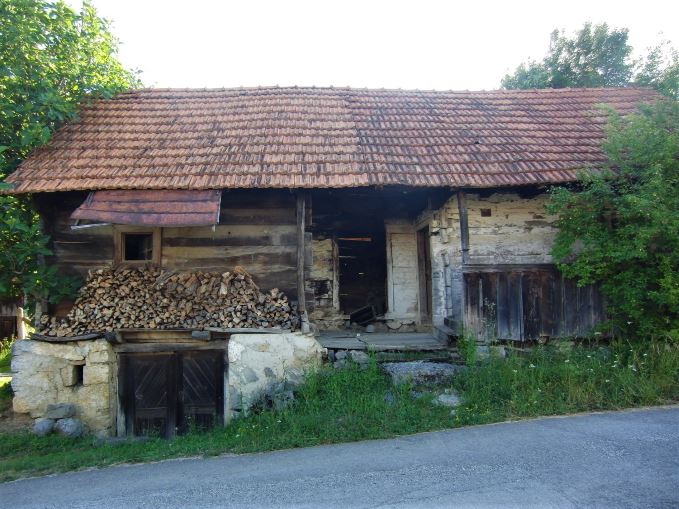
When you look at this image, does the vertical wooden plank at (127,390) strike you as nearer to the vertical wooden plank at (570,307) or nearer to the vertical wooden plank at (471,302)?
the vertical wooden plank at (471,302)

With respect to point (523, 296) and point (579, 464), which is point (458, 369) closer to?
point (523, 296)

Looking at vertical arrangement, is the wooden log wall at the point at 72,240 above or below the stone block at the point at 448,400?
above

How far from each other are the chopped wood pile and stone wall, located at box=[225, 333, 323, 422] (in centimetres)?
26

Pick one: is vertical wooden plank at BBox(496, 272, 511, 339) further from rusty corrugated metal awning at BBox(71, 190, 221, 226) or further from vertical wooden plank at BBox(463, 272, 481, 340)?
rusty corrugated metal awning at BBox(71, 190, 221, 226)

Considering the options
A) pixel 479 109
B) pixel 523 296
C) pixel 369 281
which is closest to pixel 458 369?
pixel 523 296

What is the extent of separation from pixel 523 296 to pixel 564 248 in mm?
981

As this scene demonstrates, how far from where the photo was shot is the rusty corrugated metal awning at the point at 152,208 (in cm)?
659

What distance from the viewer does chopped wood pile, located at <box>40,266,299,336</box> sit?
7156 millimetres

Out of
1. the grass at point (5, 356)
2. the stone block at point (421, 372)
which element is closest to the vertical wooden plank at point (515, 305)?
the stone block at point (421, 372)

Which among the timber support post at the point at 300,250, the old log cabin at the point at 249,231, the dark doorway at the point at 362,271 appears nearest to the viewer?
the old log cabin at the point at 249,231

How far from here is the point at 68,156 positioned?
768 cm

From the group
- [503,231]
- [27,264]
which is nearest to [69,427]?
[27,264]

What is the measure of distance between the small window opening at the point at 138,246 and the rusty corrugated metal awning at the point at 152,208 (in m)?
1.10

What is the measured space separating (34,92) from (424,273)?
26.6 ft
